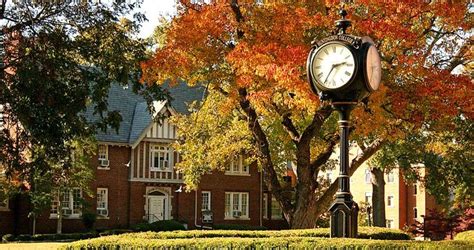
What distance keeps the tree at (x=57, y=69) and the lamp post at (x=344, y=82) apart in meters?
8.24

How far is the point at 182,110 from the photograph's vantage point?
151 ft

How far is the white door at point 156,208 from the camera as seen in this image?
142 ft

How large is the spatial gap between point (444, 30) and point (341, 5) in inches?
203

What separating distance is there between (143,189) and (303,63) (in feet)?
89.4

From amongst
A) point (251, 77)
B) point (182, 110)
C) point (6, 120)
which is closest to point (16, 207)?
point (182, 110)

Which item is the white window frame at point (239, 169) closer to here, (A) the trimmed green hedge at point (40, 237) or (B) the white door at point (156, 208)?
(B) the white door at point (156, 208)

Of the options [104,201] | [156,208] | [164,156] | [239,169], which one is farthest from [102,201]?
[239,169]

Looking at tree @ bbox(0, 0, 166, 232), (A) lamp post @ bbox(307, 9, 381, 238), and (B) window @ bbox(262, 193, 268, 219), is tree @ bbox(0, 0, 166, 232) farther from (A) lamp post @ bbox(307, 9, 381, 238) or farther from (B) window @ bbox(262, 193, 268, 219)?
(B) window @ bbox(262, 193, 268, 219)

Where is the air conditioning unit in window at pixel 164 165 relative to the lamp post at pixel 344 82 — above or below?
above

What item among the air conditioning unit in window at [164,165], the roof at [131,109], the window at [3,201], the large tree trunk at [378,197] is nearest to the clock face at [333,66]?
the large tree trunk at [378,197]

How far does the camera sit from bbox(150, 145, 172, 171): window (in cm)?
4359

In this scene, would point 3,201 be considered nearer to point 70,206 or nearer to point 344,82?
point 70,206

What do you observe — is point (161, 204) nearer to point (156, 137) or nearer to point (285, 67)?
point (156, 137)

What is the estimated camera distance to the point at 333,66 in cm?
1103
